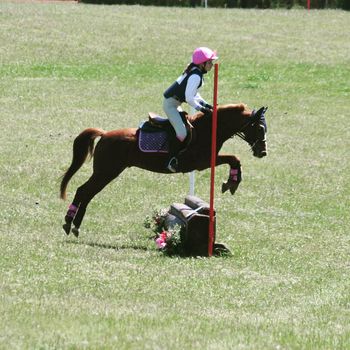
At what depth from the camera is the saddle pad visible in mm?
14359

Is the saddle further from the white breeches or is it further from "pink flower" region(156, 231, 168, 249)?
"pink flower" region(156, 231, 168, 249)

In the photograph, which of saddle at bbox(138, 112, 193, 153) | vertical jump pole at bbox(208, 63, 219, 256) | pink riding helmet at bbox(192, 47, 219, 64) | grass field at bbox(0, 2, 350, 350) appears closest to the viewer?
grass field at bbox(0, 2, 350, 350)

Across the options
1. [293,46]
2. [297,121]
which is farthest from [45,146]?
[293,46]

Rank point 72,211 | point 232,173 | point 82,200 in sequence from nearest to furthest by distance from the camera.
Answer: point 232,173
point 72,211
point 82,200

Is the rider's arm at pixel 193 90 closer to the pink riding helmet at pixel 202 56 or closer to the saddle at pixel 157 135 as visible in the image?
the pink riding helmet at pixel 202 56

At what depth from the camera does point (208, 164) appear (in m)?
14.5

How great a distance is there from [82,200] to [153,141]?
1376mm

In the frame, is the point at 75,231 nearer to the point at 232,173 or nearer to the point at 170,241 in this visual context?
the point at 170,241

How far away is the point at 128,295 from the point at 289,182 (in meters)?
10.1

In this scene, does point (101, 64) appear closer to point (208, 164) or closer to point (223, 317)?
point (208, 164)

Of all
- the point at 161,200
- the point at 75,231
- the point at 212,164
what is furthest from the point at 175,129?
the point at 161,200

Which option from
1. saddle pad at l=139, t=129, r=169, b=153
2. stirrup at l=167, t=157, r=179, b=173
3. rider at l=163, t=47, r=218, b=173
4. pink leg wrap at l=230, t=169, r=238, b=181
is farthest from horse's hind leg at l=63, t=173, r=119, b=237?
pink leg wrap at l=230, t=169, r=238, b=181

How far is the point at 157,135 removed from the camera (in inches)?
568

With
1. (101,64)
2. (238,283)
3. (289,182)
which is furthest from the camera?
(101,64)
